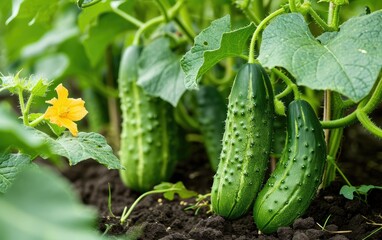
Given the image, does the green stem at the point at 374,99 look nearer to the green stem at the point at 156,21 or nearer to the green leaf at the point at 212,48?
the green leaf at the point at 212,48

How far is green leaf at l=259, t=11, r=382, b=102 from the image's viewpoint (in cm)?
165

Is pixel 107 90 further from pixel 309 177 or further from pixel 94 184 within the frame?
pixel 309 177

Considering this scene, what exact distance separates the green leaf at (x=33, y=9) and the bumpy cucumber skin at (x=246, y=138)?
1.02 metres

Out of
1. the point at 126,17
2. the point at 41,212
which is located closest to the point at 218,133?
the point at 126,17

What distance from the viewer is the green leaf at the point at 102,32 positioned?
3074mm

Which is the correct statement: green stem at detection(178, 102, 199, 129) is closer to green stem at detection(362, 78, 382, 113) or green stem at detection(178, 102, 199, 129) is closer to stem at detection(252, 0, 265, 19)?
stem at detection(252, 0, 265, 19)

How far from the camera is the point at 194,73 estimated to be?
77.5 inches

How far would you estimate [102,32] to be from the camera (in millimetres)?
3146

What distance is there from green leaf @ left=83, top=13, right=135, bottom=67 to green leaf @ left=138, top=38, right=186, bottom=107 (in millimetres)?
421

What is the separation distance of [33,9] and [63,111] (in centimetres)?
86

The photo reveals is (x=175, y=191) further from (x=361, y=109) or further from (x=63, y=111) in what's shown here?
(x=361, y=109)

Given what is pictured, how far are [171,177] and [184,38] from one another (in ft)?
2.07

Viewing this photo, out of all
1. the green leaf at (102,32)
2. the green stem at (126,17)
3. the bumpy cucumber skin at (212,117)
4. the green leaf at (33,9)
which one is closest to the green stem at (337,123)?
the bumpy cucumber skin at (212,117)

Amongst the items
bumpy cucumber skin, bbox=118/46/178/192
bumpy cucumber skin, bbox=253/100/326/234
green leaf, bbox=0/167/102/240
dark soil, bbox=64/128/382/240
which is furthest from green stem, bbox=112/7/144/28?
green leaf, bbox=0/167/102/240
